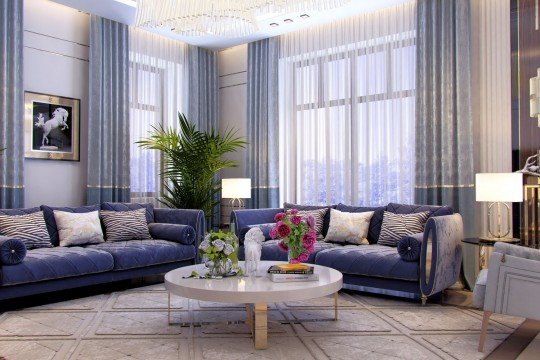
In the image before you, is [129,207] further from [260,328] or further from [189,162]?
[260,328]

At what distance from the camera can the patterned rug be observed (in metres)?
2.98

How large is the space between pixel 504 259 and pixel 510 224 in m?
1.96

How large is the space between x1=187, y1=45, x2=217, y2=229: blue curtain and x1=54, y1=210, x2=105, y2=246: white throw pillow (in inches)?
84.1

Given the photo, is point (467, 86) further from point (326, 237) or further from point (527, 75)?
point (326, 237)

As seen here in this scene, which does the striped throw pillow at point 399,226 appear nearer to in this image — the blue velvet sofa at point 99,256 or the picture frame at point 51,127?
the blue velvet sofa at point 99,256

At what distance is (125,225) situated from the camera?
17.1ft

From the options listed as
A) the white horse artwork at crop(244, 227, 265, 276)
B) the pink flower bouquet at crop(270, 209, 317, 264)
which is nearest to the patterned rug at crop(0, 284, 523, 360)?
the white horse artwork at crop(244, 227, 265, 276)

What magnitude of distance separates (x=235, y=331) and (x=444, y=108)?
3.23 meters

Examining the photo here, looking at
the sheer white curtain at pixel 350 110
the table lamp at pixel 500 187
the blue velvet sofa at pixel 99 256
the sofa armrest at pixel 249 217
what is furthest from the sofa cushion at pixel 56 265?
the table lamp at pixel 500 187

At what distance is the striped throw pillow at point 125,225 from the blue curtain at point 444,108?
3.00 metres

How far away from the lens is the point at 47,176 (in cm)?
552

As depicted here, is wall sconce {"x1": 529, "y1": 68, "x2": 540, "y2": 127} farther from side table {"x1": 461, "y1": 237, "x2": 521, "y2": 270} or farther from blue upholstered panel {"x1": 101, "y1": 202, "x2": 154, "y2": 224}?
blue upholstered panel {"x1": 101, "y1": 202, "x2": 154, "y2": 224}

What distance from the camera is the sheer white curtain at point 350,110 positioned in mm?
5594

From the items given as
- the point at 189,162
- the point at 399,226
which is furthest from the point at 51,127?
the point at 399,226
